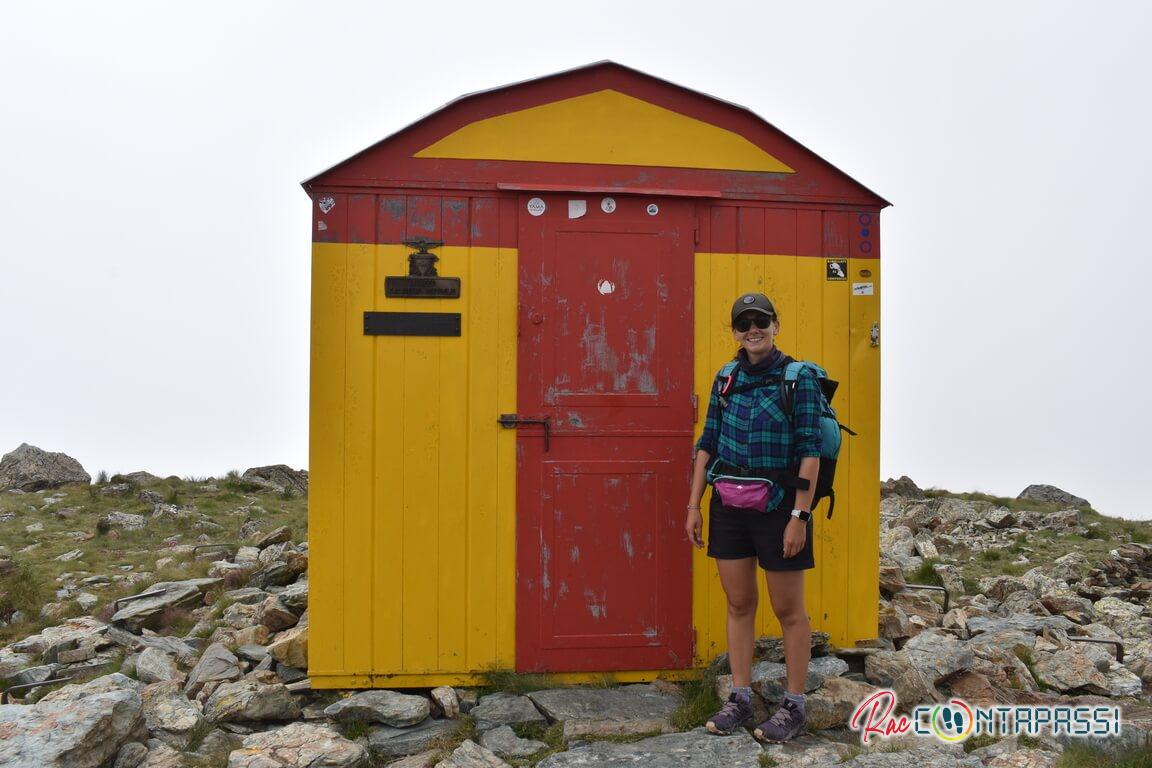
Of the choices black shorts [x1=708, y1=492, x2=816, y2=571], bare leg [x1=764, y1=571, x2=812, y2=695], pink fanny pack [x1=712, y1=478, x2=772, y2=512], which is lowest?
bare leg [x1=764, y1=571, x2=812, y2=695]

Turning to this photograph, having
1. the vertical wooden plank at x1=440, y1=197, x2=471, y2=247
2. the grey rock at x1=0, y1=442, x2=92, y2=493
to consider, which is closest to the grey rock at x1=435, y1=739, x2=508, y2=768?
the vertical wooden plank at x1=440, y1=197, x2=471, y2=247

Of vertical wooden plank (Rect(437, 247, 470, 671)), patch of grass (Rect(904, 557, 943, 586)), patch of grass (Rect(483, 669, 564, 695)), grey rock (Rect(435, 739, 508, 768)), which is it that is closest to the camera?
grey rock (Rect(435, 739, 508, 768))

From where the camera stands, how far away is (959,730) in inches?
193

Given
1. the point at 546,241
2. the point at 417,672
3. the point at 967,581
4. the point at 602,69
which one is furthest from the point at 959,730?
the point at 967,581

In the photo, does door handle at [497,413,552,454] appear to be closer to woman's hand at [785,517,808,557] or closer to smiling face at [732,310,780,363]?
smiling face at [732,310,780,363]

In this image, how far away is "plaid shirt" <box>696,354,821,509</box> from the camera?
14.2 ft

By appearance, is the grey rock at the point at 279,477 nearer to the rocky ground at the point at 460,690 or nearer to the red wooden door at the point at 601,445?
the rocky ground at the point at 460,690

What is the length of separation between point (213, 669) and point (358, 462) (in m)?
1.89

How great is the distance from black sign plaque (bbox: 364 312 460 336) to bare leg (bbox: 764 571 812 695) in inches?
91.6

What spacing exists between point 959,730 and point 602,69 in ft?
14.2

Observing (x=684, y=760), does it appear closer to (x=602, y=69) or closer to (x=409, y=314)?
(x=409, y=314)

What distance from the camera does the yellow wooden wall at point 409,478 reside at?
208 inches

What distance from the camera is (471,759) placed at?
15.0 feet

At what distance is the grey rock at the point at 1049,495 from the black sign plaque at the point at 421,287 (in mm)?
15856
